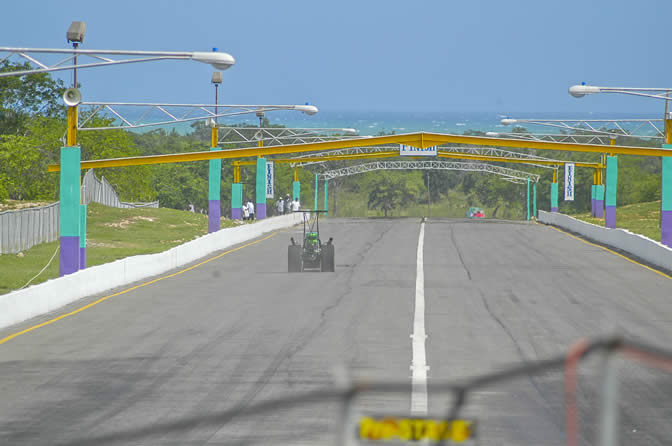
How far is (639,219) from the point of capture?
83125 millimetres

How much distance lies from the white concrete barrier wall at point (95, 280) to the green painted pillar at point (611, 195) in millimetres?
26005

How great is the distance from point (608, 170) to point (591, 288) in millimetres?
39557

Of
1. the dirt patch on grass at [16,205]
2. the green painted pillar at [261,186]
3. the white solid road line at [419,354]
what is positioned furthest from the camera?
the green painted pillar at [261,186]

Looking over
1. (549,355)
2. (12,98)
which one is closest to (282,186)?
(12,98)

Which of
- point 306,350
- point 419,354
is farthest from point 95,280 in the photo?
point 419,354

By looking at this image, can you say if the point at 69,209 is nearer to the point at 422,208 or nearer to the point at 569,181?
the point at 569,181

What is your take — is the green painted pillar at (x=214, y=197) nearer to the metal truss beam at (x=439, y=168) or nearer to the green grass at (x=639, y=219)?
the green grass at (x=639, y=219)

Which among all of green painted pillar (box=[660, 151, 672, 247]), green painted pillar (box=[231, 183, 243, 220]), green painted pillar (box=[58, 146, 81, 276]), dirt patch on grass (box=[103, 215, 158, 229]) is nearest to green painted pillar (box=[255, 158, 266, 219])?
green painted pillar (box=[231, 183, 243, 220])

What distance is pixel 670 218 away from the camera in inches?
1698

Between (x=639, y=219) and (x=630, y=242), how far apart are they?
42238 mm

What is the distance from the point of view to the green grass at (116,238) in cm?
3581

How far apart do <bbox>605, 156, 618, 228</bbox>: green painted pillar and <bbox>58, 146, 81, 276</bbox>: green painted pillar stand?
40105mm

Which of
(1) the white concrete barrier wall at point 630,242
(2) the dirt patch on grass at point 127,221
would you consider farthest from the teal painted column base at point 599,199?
(2) the dirt patch on grass at point 127,221

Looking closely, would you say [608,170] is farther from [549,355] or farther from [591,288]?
[549,355]
